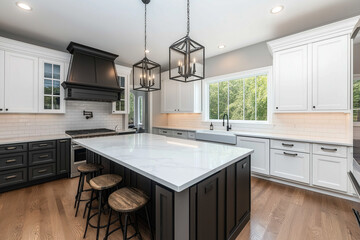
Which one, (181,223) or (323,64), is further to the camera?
(323,64)

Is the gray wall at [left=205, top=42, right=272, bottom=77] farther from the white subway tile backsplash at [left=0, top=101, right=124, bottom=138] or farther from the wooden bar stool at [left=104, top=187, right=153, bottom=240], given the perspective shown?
the wooden bar stool at [left=104, top=187, right=153, bottom=240]

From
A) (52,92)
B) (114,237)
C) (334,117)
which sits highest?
(52,92)

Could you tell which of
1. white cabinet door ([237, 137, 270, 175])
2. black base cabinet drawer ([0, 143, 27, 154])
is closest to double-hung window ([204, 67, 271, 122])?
white cabinet door ([237, 137, 270, 175])

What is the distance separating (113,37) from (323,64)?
3.87m

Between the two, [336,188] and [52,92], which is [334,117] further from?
[52,92]

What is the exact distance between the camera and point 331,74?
Result: 102 inches

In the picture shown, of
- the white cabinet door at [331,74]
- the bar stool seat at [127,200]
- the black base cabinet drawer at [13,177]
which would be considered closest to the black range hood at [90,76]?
the black base cabinet drawer at [13,177]

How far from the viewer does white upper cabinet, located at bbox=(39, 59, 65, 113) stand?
130 inches

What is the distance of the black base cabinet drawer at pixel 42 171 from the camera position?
2.98 metres

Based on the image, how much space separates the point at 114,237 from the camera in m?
1.76

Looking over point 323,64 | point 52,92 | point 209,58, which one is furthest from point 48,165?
point 323,64

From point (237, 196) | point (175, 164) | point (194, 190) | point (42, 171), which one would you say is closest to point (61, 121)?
point (42, 171)

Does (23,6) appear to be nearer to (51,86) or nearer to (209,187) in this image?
(51,86)

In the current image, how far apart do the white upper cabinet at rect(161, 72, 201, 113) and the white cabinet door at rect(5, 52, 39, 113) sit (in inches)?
127
